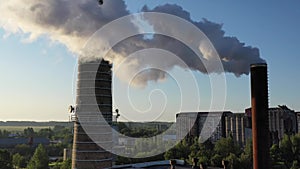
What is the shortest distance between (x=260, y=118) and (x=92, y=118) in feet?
60.2

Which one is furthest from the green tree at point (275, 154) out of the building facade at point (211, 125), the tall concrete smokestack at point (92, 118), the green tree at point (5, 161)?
the green tree at point (5, 161)

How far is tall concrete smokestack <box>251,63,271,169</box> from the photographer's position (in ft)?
A: 58.0

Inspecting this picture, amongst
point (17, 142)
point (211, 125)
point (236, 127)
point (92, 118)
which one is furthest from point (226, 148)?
point (17, 142)

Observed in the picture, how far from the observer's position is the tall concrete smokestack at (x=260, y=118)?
696 inches

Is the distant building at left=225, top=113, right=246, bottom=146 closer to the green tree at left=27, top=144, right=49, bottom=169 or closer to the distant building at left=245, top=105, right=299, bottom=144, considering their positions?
the distant building at left=245, top=105, right=299, bottom=144

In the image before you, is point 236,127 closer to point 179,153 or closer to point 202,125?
point 202,125

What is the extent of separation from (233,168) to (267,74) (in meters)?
23.9

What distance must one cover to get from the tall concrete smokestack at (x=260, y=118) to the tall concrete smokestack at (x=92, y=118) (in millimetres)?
17406

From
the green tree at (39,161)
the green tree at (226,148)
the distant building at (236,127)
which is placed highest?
the distant building at (236,127)

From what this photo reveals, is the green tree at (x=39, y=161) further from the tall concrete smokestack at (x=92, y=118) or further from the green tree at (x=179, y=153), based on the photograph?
the green tree at (x=179, y=153)

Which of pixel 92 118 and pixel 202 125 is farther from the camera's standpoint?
pixel 202 125

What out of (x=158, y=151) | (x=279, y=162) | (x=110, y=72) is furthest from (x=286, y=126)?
(x=110, y=72)

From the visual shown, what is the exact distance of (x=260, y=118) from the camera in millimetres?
17953

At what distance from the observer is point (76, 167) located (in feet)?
105
